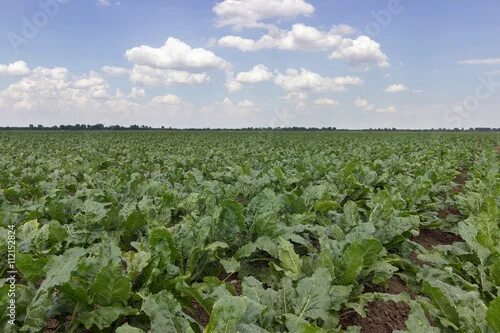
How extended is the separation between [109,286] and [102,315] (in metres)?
0.18

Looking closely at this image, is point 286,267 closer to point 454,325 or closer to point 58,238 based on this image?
point 454,325

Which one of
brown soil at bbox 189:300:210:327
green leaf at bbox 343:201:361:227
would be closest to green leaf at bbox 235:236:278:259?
brown soil at bbox 189:300:210:327

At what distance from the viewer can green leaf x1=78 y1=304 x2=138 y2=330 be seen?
2.57 m

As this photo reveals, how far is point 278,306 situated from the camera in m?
2.69

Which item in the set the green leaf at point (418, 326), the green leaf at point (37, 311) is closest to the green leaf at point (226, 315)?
the green leaf at point (418, 326)

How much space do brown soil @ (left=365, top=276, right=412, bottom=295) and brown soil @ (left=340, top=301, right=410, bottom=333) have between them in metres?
0.24

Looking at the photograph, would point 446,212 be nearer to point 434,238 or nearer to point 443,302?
point 434,238

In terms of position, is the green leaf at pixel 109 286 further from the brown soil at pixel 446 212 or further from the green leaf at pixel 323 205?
the brown soil at pixel 446 212

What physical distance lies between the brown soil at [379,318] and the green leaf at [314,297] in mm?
578

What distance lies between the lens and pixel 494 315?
→ 2178mm

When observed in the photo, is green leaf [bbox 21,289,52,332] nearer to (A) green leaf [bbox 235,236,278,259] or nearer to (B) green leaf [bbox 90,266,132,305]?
(B) green leaf [bbox 90,266,132,305]

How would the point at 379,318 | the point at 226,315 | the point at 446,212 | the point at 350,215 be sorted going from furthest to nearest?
the point at 446,212 < the point at 350,215 < the point at 379,318 < the point at 226,315

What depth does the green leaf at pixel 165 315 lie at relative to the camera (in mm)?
2234

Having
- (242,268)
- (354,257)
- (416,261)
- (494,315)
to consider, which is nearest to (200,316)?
(242,268)
